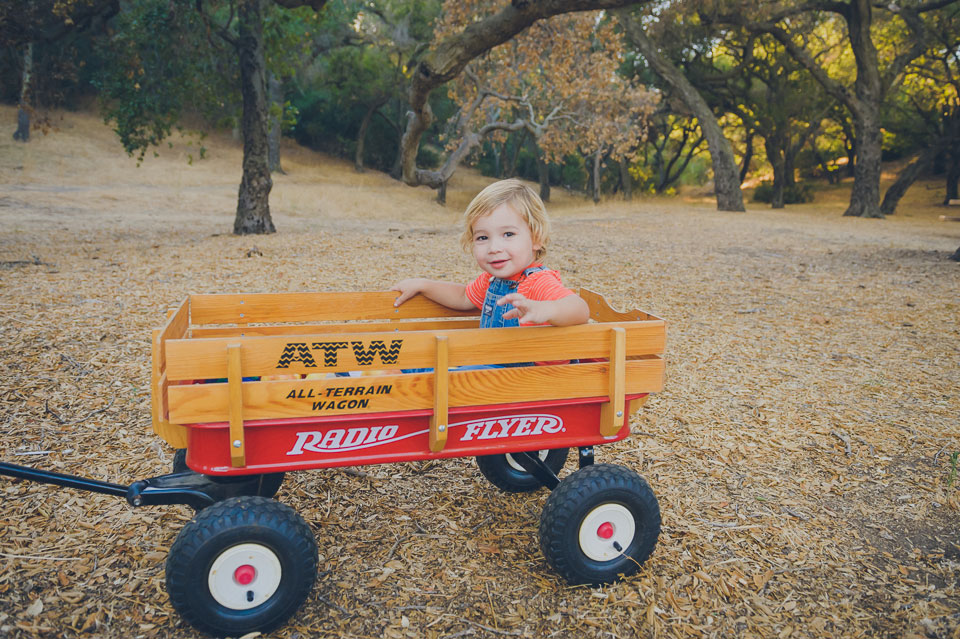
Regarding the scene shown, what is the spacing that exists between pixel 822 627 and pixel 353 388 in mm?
1964

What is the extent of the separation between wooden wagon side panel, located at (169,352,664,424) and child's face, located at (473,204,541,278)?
57cm

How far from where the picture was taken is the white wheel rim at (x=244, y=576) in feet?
7.17

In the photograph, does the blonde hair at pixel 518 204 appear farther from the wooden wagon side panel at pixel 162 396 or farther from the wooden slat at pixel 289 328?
the wooden wagon side panel at pixel 162 396

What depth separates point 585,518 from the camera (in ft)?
8.21

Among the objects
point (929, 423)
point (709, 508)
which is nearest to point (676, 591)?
point (709, 508)

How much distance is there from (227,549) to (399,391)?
0.78m

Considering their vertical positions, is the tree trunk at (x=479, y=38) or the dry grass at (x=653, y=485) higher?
the tree trunk at (x=479, y=38)

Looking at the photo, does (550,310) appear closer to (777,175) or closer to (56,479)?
(56,479)

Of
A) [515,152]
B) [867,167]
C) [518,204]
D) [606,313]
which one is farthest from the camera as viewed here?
[515,152]

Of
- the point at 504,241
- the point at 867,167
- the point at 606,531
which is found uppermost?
the point at 867,167

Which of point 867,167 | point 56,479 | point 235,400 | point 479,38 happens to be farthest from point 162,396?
point 867,167

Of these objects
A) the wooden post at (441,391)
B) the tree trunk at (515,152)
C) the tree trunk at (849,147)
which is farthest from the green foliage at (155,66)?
the tree trunk at (849,147)

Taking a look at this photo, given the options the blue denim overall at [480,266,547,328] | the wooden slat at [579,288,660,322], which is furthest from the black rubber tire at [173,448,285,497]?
the wooden slat at [579,288,660,322]

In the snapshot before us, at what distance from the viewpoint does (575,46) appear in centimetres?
1432
